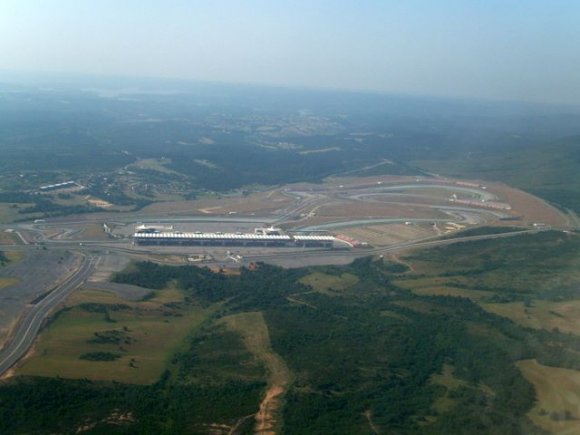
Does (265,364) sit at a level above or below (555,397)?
below

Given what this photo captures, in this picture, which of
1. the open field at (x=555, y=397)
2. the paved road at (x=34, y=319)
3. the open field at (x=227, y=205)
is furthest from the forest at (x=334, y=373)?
the open field at (x=227, y=205)

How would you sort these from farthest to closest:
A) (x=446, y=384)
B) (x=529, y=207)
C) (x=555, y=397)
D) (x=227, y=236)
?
(x=529, y=207)
(x=227, y=236)
(x=446, y=384)
(x=555, y=397)

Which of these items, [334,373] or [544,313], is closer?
[334,373]

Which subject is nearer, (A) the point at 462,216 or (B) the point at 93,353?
(B) the point at 93,353

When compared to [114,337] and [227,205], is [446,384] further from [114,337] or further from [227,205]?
[227,205]

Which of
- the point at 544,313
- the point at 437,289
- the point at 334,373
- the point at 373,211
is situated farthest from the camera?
the point at 373,211

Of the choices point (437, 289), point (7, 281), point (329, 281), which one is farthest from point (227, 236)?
point (437, 289)

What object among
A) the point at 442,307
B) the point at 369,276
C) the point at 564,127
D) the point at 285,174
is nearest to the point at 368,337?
the point at 442,307

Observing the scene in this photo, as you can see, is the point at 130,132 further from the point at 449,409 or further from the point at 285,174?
the point at 449,409
